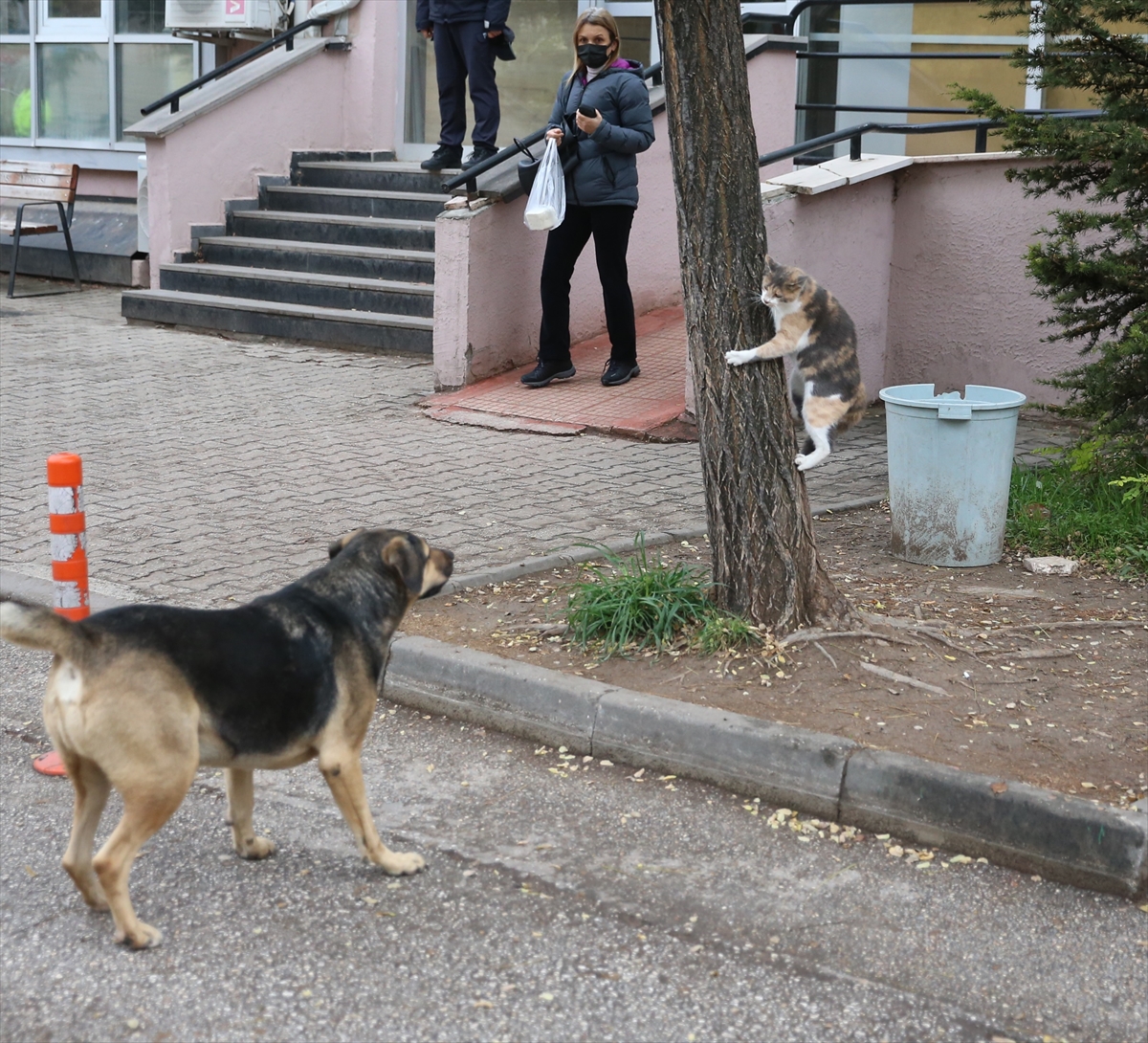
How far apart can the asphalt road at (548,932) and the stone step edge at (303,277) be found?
7.79 metres

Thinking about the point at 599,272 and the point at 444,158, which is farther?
the point at 444,158

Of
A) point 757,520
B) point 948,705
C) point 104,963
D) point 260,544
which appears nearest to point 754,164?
point 757,520

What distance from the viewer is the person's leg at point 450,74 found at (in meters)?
11.7

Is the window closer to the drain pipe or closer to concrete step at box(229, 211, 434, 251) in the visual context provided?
the drain pipe

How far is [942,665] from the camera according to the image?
530 centimetres

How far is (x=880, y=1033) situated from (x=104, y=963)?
1.93 m

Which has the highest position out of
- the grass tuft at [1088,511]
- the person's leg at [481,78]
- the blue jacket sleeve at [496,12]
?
the blue jacket sleeve at [496,12]

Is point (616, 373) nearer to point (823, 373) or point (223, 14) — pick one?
point (823, 373)

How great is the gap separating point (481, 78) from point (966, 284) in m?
4.42

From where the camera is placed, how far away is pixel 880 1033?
130 inches

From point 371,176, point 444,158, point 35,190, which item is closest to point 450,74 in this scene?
point 444,158

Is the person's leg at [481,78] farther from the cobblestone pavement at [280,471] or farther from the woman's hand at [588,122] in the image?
the woman's hand at [588,122]

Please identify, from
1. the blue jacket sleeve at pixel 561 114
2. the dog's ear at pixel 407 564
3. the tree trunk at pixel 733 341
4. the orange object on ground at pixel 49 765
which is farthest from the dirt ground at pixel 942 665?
the blue jacket sleeve at pixel 561 114

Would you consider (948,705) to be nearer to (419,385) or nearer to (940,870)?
(940,870)
